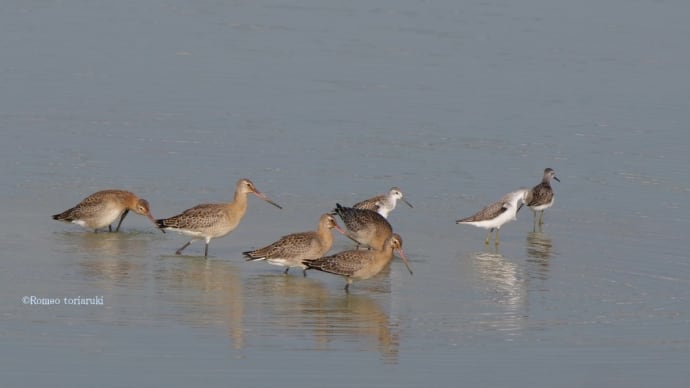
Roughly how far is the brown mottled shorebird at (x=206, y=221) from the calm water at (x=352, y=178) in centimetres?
30

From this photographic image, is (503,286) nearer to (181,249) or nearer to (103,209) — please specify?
(181,249)

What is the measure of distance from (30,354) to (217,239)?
20.3 feet

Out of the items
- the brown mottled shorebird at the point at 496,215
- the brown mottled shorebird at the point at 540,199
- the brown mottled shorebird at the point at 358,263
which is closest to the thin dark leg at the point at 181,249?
the brown mottled shorebird at the point at 358,263

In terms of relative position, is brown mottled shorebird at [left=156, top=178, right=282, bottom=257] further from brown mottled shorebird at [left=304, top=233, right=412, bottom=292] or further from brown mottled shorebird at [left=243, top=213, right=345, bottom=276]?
brown mottled shorebird at [left=304, top=233, right=412, bottom=292]

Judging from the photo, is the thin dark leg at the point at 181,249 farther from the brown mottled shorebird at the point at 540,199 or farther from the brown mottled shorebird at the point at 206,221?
the brown mottled shorebird at the point at 540,199

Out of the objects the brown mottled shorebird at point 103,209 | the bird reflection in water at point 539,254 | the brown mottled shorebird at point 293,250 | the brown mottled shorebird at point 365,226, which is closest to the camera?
the brown mottled shorebird at point 293,250

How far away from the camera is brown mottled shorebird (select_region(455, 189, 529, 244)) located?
17766mm

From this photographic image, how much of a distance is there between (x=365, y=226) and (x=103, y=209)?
3279 mm

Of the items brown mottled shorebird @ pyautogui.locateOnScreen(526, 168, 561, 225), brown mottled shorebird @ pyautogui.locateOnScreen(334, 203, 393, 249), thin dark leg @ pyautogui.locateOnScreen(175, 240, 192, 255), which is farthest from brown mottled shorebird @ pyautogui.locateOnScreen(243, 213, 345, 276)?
brown mottled shorebird @ pyautogui.locateOnScreen(526, 168, 561, 225)

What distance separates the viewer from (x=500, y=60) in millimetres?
27719

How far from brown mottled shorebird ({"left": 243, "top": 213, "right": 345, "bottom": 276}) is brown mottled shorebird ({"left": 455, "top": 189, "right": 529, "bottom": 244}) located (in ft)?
8.48

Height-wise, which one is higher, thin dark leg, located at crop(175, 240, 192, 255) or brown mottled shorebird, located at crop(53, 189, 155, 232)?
brown mottled shorebird, located at crop(53, 189, 155, 232)

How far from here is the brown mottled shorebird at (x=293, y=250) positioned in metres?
15.6

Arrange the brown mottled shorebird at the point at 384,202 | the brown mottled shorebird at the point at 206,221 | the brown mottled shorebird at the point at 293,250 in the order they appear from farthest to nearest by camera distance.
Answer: the brown mottled shorebird at the point at 384,202 → the brown mottled shorebird at the point at 206,221 → the brown mottled shorebird at the point at 293,250
